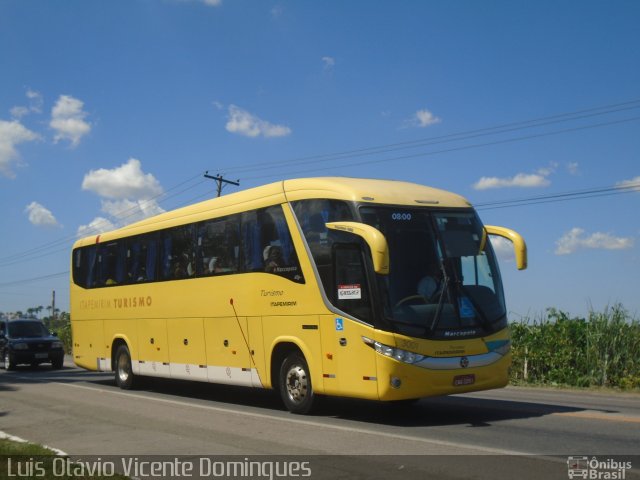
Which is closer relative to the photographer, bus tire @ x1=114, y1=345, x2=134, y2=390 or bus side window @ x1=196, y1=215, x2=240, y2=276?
bus side window @ x1=196, y1=215, x2=240, y2=276

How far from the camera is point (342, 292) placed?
10.4 meters

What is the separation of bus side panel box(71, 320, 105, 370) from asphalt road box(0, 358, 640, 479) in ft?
10.8

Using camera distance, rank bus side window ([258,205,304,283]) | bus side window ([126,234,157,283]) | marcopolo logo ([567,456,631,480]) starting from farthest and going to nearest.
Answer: bus side window ([126,234,157,283]) < bus side window ([258,205,304,283]) < marcopolo logo ([567,456,631,480])

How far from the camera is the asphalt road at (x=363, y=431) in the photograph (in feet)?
24.7

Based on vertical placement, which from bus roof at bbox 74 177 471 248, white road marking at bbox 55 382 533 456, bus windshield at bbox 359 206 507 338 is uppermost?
bus roof at bbox 74 177 471 248

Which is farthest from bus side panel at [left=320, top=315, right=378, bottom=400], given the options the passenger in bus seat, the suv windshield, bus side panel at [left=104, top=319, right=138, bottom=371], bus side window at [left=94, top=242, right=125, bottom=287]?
the suv windshield

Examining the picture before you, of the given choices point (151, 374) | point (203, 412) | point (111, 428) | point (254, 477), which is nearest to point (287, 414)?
point (203, 412)

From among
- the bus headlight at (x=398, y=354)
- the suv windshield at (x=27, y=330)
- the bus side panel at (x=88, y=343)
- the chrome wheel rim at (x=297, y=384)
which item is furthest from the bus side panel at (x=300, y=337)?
Answer: the suv windshield at (x=27, y=330)

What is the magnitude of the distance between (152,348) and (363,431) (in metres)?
7.80

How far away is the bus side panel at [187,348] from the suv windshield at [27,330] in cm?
1468

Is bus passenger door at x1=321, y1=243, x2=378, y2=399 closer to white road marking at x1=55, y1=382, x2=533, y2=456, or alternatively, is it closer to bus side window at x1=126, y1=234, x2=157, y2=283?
white road marking at x1=55, y1=382, x2=533, y2=456

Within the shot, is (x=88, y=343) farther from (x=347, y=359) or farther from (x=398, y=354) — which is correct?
(x=398, y=354)

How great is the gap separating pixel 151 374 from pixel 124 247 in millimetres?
3142

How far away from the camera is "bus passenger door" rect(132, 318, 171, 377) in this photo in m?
15.6
